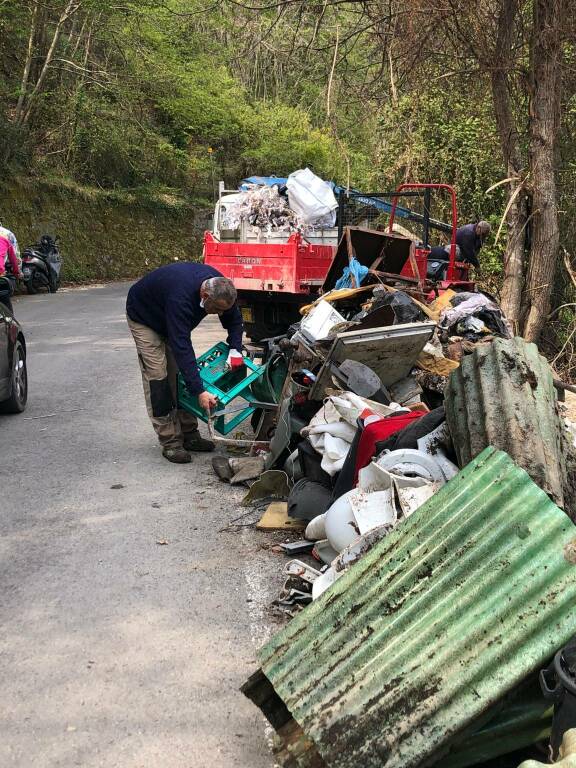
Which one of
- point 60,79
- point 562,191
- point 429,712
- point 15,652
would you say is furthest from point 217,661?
point 60,79

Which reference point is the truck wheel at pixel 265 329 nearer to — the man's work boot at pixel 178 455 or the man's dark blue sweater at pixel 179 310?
the man's dark blue sweater at pixel 179 310

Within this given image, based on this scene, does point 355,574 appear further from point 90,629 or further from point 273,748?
point 90,629

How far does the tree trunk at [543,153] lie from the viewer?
32.7 feet

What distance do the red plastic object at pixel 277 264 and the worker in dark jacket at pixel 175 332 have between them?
501cm

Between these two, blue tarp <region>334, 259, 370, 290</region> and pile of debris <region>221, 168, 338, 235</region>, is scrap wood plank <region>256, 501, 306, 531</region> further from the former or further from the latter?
pile of debris <region>221, 168, 338, 235</region>

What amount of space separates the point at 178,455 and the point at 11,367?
2.42 metres

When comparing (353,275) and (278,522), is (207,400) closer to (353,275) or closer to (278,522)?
(278,522)

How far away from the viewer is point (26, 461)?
6.55m

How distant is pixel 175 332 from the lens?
631 cm

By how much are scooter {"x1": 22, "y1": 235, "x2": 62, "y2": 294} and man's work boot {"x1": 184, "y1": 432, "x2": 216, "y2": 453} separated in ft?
48.8

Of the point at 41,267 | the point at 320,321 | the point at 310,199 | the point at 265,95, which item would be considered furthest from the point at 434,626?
the point at 265,95

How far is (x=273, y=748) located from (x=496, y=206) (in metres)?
15.3

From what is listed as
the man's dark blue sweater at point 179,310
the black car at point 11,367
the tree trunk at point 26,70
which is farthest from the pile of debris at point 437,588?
the tree trunk at point 26,70

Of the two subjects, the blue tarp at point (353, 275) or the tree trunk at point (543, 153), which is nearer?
the blue tarp at point (353, 275)
